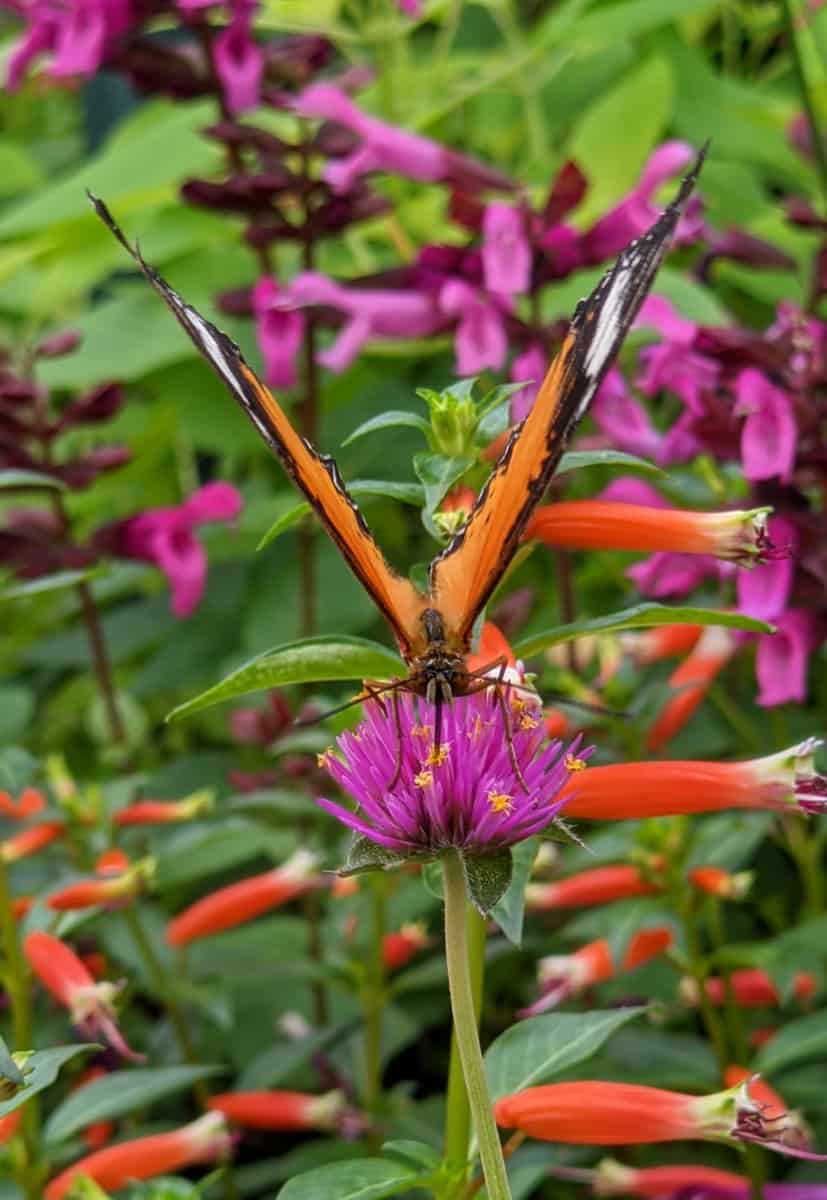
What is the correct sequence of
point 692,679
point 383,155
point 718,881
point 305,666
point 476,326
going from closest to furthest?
point 305,666, point 718,881, point 692,679, point 476,326, point 383,155

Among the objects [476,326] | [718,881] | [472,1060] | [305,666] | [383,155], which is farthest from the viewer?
[383,155]

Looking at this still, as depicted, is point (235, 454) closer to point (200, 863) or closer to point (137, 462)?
point (137, 462)

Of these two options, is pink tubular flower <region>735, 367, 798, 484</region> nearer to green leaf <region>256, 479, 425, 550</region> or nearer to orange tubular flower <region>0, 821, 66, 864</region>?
green leaf <region>256, 479, 425, 550</region>

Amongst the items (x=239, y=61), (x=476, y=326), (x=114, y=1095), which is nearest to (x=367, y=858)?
(x=114, y=1095)

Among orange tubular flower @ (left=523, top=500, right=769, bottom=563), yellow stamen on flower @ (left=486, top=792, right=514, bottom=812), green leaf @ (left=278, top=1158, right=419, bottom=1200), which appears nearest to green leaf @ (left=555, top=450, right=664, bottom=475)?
orange tubular flower @ (left=523, top=500, right=769, bottom=563)

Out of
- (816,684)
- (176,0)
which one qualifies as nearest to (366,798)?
(816,684)

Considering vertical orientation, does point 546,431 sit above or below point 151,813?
above

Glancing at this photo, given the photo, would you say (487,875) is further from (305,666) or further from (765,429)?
(765,429)
